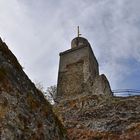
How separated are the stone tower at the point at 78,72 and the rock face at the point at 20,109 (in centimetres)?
1647

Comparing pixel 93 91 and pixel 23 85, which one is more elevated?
pixel 93 91

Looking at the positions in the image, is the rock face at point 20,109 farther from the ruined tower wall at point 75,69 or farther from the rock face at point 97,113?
the ruined tower wall at point 75,69

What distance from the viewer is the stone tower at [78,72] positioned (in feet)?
70.5

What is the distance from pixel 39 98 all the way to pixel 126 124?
299 inches

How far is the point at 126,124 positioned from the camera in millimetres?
10812

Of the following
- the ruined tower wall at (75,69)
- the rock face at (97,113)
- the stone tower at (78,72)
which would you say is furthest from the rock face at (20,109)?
the ruined tower wall at (75,69)

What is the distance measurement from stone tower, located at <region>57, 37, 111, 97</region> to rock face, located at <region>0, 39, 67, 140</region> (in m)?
16.5

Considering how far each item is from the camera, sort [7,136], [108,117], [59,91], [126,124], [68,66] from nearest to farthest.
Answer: [7,136] < [126,124] < [108,117] < [59,91] < [68,66]

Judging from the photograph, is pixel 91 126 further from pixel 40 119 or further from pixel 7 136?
pixel 7 136

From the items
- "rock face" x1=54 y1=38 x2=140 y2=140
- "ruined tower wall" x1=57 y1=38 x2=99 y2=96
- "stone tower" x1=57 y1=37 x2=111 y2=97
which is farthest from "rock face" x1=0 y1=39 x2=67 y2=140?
"ruined tower wall" x1=57 y1=38 x2=99 y2=96

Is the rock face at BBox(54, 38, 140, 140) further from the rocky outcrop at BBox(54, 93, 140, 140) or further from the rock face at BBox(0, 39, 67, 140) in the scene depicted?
the rock face at BBox(0, 39, 67, 140)

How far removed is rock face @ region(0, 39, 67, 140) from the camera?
9.63 ft

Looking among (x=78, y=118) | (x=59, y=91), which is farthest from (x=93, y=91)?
(x=78, y=118)

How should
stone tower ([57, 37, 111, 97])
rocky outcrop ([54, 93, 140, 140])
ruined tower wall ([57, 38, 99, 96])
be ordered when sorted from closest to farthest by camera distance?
1. rocky outcrop ([54, 93, 140, 140])
2. stone tower ([57, 37, 111, 97])
3. ruined tower wall ([57, 38, 99, 96])
